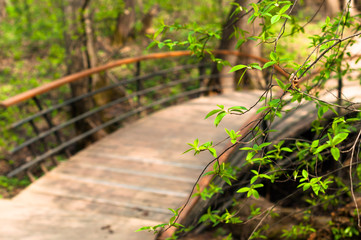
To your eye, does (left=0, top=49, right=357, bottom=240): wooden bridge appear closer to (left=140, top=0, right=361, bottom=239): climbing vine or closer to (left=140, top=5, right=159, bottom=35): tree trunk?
(left=140, top=0, right=361, bottom=239): climbing vine

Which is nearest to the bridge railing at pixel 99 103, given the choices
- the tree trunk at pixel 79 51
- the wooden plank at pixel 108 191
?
the tree trunk at pixel 79 51

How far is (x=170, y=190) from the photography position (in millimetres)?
4387

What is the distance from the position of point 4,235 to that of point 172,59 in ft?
34.0

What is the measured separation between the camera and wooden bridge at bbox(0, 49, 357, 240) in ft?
11.6

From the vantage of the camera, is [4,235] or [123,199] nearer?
[4,235]

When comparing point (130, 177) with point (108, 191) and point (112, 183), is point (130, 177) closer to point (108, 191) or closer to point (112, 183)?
point (112, 183)

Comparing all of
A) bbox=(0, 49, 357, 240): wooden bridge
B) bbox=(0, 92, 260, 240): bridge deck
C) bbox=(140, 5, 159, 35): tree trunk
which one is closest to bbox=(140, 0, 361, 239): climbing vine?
bbox=(0, 49, 357, 240): wooden bridge

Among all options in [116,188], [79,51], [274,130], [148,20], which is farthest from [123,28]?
[274,130]

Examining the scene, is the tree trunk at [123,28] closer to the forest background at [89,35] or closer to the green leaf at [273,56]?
the forest background at [89,35]

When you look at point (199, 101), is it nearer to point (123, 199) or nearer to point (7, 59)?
point (123, 199)

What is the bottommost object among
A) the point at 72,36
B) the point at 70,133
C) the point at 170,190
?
the point at 70,133

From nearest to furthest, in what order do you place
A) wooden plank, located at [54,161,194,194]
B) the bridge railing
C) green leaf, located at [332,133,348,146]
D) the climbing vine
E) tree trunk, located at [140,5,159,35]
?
green leaf, located at [332,133,348,146] → the climbing vine → wooden plank, located at [54,161,194,194] → the bridge railing → tree trunk, located at [140,5,159,35]

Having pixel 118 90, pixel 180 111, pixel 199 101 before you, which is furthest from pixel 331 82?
pixel 118 90

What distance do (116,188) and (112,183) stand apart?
128 mm
